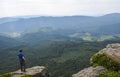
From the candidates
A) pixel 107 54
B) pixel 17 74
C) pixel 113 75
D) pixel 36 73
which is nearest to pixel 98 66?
pixel 107 54

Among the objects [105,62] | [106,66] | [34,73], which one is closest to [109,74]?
[106,66]

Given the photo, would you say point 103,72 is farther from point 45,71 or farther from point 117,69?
point 45,71

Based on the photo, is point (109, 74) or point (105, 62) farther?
point (105, 62)

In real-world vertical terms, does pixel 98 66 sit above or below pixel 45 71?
above

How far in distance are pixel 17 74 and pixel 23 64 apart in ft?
6.27

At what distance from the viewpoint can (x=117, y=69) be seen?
29.3 m

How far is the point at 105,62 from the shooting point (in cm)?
3142

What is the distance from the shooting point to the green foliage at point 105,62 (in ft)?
96.8

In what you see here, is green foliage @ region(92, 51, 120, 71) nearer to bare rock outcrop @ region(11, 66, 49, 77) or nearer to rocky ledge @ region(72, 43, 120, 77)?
rocky ledge @ region(72, 43, 120, 77)

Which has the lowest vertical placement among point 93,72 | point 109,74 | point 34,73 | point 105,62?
point 34,73

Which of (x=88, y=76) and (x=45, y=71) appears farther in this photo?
(x=45, y=71)

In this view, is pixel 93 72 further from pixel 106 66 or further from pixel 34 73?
pixel 34 73

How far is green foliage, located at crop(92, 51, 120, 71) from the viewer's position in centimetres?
2950

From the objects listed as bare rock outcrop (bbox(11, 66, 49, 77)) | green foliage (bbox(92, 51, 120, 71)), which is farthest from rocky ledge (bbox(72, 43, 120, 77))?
bare rock outcrop (bbox(11, 66, 49, 77))
